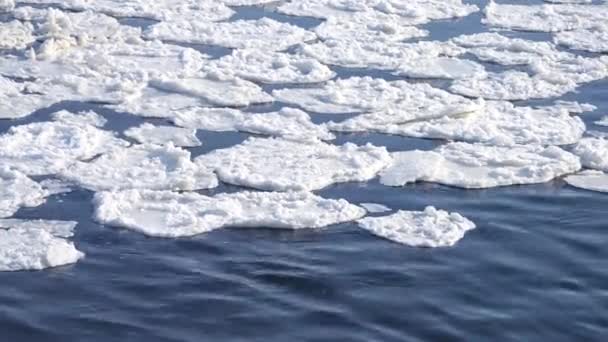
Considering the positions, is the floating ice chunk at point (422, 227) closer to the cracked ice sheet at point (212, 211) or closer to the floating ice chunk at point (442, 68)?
the cracked ice sheet at point (212, 211)

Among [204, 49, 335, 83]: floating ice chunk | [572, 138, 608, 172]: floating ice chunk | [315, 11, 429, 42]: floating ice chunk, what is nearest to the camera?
[572, 138, 608, 172]: floating ice chunk

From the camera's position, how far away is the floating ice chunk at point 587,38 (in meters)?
10.1

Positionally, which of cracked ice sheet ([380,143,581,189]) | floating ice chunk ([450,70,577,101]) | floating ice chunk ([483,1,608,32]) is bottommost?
cracked ice sheet ([380,143,581,189])

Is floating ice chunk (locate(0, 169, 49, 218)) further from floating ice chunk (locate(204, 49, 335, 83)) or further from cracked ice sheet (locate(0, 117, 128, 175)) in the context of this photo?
floating ice chunk (locate(204, 49, 335, 83))

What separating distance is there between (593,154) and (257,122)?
2.08m

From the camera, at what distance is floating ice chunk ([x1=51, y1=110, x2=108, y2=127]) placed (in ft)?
25.4

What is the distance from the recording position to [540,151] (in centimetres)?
757

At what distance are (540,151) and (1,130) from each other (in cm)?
330

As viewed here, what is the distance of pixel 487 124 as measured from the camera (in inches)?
315

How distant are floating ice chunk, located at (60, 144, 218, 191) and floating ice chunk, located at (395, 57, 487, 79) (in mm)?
2410

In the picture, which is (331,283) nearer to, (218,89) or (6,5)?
(218,89)

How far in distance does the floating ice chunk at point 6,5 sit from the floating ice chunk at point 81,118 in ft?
9.24

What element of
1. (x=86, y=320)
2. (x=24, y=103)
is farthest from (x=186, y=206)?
(x=24, y=103)

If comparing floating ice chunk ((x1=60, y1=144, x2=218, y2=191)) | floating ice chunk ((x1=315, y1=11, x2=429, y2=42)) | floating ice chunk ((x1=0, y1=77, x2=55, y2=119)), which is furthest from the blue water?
floating ice chunk ((x1=315, y1=11, x2=429, y2=42))
